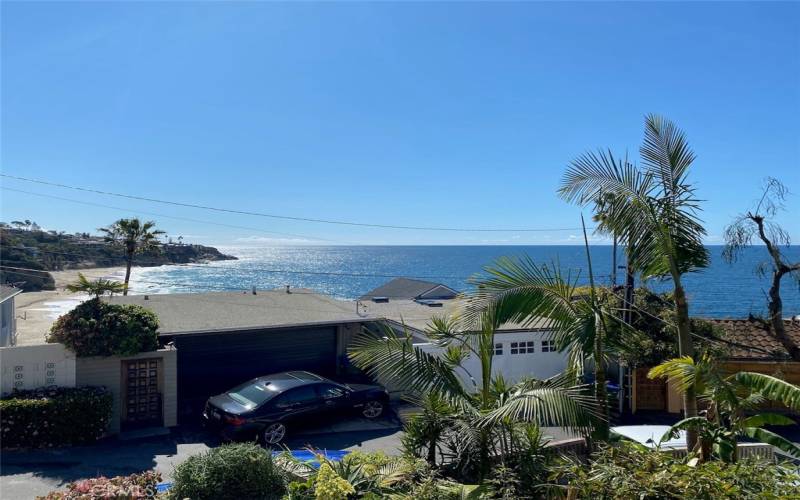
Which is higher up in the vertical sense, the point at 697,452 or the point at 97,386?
the point at 697,452

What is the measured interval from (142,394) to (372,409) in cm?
552

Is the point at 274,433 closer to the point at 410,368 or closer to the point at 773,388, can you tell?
the point at 410,368

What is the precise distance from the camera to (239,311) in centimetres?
1636

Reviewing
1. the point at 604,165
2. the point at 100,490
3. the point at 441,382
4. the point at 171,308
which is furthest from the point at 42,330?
the point at 604,165

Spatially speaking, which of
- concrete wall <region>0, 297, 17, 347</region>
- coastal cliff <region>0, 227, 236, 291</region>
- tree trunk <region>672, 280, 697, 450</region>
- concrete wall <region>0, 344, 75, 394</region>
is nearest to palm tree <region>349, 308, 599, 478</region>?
tree trunk <region>672, 280, 697, 450</region>

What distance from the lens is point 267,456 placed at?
20.5 feet

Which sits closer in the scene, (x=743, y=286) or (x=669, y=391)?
(x=669, y=391)

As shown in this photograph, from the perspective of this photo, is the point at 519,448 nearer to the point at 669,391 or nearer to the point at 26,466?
the point at 26,466

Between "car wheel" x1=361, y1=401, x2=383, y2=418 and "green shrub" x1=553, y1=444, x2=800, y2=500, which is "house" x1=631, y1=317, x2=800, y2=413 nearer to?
"car wheel" x1=361, y1=401, x2=383, y2=418

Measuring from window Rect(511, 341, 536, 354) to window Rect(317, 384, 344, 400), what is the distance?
6.33 meters

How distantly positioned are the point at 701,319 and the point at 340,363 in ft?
36.4

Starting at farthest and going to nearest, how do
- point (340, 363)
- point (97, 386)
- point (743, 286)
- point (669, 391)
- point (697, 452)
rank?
point (743, 286)
point (340, 363)
point (669, 391)
point (97, 386)
point (697, 452)

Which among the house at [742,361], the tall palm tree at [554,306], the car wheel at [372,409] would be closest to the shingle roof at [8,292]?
the car wheel at [372,409]

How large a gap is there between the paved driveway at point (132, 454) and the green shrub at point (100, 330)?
2007 mm
